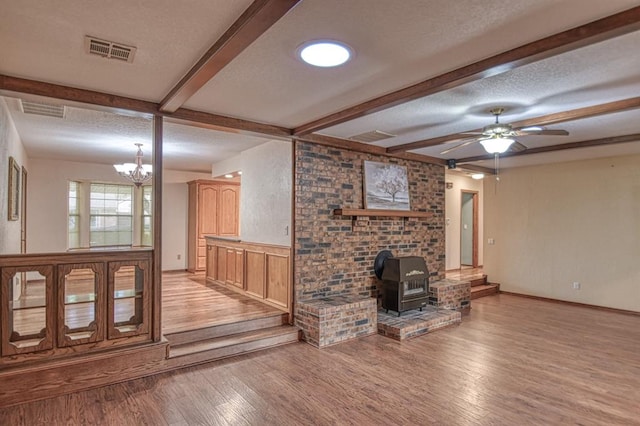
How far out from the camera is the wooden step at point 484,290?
23.4 feet

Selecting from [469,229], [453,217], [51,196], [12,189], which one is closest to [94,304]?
[12,189]

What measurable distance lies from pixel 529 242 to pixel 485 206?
3.88ft

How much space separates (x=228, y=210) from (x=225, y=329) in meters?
4.47

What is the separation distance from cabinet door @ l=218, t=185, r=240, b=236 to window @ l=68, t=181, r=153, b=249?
59.3 inches

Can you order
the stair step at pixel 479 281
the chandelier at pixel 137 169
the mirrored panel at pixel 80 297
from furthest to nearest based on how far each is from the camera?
the stair step at pixel 479 281
the chandelier at pixel 137 169
the mirrored panel at pixel 80 297

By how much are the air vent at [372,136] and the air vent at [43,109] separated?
3.39 meters

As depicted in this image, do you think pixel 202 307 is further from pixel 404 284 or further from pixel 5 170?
pixel 404 284

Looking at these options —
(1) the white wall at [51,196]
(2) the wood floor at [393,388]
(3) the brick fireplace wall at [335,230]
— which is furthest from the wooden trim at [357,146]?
(1) the white wall at [51,196]

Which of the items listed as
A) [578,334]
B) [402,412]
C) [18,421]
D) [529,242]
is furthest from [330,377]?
[529,242]

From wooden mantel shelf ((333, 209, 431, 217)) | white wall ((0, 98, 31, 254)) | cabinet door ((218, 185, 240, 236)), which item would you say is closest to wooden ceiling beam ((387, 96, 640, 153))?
wooden mantel shelf ((333, 209, 431, 217))

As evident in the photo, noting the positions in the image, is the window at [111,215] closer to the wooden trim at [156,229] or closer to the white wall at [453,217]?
the wooden trim at [156,229]

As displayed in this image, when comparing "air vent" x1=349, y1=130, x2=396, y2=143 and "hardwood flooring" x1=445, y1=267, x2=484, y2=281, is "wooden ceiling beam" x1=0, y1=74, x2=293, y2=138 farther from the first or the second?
"hardwood flooring" x1=445, y1=267, x2=484, y2=281

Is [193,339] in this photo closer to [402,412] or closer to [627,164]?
[402,412]

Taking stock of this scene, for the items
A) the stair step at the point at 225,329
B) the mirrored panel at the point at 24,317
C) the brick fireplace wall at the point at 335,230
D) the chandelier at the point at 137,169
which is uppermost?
the chandelier at the point at 137,169
